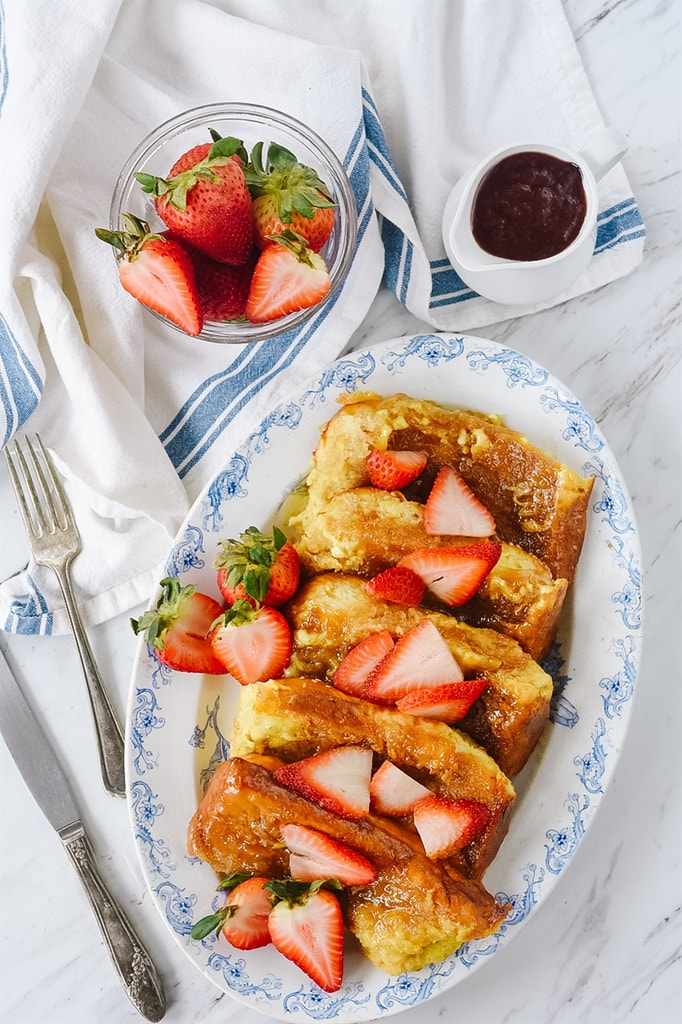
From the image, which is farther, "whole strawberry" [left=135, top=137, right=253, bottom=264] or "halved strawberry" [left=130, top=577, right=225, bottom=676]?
"halved strawberry" [left=130, top=577, right=225, bottom=676]

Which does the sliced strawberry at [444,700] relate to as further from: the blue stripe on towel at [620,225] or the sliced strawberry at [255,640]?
the blue stripe on towel at [620,225]

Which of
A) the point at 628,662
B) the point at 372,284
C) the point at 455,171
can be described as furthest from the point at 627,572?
the point at 455,171

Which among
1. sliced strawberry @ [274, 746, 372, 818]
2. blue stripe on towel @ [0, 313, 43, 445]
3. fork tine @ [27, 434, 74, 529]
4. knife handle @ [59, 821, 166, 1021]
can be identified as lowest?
knife handle @ [59, 821, 166, 1021]

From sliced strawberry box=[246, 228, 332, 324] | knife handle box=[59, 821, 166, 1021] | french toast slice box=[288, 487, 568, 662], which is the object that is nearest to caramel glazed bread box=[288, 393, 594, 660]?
french toast slice box=[288, 487, 568, 662]

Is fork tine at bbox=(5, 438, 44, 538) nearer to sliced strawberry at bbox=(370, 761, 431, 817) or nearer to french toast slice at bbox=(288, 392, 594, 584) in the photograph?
french toast slice at bbox=(288, 392, 594, 584)

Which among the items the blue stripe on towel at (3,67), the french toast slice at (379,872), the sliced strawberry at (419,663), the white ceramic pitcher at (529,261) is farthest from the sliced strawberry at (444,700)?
the blue stripe on towel at (3,67)

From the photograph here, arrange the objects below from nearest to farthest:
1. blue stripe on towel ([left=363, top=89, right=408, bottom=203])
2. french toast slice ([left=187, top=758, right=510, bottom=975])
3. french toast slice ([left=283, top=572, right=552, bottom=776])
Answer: french toast slice ([left=187, top=758, right=510, bottom=975])
french toast slice ([left=283, top=572, right=552, bottom=776])
blue stripe on towel ([left=363, top=89, right=408, bottom=203])

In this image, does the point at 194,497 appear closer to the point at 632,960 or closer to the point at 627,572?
the point at 627,572
